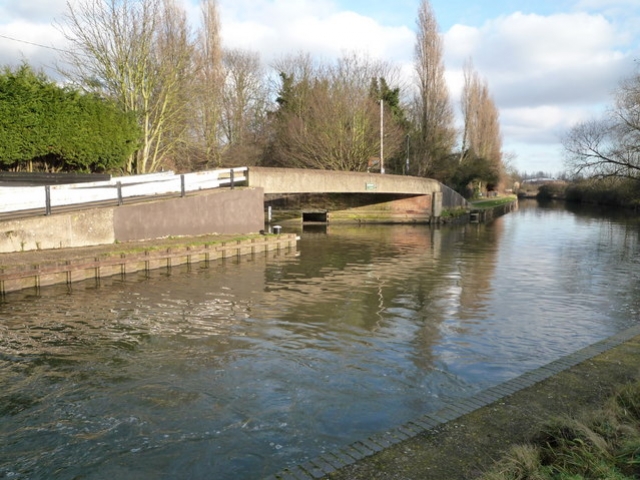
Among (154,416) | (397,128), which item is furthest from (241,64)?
(154,416)

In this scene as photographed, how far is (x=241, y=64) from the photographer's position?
135 feet

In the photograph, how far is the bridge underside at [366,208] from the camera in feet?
114

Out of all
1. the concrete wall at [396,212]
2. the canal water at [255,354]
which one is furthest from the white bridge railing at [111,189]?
the concrete wall at [396,212]

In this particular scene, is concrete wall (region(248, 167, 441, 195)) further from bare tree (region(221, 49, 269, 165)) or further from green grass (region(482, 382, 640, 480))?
green grass (region(482, 382, 640, 480))

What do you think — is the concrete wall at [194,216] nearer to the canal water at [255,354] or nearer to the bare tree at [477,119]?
the canal water at [255,354]

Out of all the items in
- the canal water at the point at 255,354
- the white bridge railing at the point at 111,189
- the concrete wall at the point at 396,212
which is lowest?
the canal water at the point at 255,354

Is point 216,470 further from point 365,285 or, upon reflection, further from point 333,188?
point 333,188

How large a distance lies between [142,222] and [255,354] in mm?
10650

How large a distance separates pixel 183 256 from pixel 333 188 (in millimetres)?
13660

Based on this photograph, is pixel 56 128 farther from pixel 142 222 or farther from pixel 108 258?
pixel 108 258

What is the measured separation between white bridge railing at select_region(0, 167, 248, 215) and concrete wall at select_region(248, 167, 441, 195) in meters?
1.58

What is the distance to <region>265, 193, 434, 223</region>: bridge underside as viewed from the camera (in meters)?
34.8

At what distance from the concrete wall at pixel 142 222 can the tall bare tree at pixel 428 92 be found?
24.5 m

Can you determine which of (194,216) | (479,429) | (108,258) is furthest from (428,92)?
(479,429)
